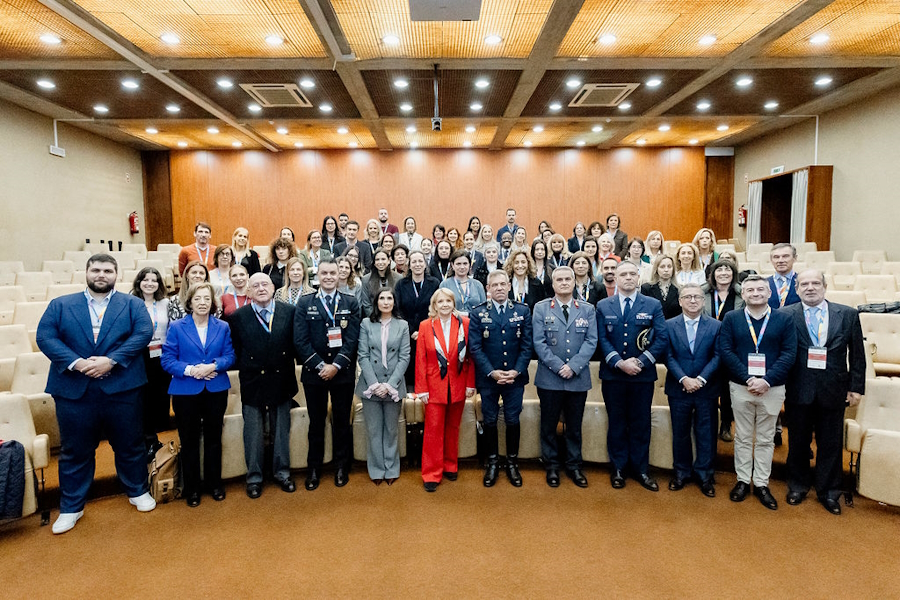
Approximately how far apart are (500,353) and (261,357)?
160cm

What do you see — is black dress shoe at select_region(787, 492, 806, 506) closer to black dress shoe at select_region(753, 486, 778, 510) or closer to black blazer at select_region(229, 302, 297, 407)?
black dress shoe at select_region(753, 486, 778, 510)

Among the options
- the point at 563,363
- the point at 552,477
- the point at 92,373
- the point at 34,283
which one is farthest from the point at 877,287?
the point at 34,283

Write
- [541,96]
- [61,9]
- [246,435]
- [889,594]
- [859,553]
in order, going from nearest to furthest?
[889,594]
[859,553]
[246,435]
[61,9]
[541,96]

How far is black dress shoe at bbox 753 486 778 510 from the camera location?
10.3 feet

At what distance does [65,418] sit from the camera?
294cm

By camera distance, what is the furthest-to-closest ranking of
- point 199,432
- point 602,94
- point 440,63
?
1. point 602,94
2. point 440,63
3. point 199,432

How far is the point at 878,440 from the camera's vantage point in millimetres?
3025

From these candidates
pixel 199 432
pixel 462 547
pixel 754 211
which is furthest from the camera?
pixel 754 211

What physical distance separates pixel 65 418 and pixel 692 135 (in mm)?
12681

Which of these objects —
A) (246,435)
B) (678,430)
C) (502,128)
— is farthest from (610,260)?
(502,128)

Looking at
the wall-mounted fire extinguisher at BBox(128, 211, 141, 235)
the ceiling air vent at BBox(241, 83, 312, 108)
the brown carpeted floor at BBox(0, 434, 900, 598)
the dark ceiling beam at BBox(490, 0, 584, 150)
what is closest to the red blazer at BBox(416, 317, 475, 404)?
the brown carpeted floor at BBox(0, 434, 900, 598)

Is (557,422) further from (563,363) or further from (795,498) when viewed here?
(795,498)

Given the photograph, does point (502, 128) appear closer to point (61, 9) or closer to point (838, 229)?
point (838, 229)

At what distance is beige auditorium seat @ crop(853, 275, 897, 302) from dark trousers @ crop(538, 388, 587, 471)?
4869 mm
